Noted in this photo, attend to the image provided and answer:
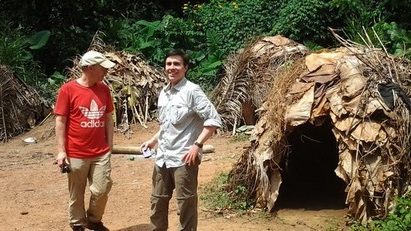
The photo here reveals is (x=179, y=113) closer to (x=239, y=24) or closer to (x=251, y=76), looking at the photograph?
(x=251, y=76)

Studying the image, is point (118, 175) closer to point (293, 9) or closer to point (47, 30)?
point (293, 9)

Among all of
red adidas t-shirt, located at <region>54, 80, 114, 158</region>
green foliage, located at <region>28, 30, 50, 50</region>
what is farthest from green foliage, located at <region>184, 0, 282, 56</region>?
red adidas t-shirt, located at <region>54, 80, 114, 158</region>

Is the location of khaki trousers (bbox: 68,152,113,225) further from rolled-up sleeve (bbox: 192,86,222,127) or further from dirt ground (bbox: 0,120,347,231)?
rolled-up sleeve (bbox: 192,86,222,127)

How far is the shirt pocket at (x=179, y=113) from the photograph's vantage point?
15.8 ft

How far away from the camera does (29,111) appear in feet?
40.3

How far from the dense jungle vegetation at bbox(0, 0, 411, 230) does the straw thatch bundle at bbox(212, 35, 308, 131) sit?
1.33m

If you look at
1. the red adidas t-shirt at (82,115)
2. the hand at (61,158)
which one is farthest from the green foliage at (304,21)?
the hand at (61,158)

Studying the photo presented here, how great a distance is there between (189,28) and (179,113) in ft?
34.2

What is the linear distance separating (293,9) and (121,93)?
4.12 meters

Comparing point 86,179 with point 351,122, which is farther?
point 351,122

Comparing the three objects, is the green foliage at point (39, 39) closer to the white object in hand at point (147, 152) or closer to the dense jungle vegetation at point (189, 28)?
the dense jungle vegetation at point (189, 28)

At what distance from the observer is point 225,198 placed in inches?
269

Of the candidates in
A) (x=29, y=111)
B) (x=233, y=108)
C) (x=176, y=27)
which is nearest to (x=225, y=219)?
(x=233, y=108)

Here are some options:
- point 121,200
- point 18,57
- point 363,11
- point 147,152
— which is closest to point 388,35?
point 363,11
